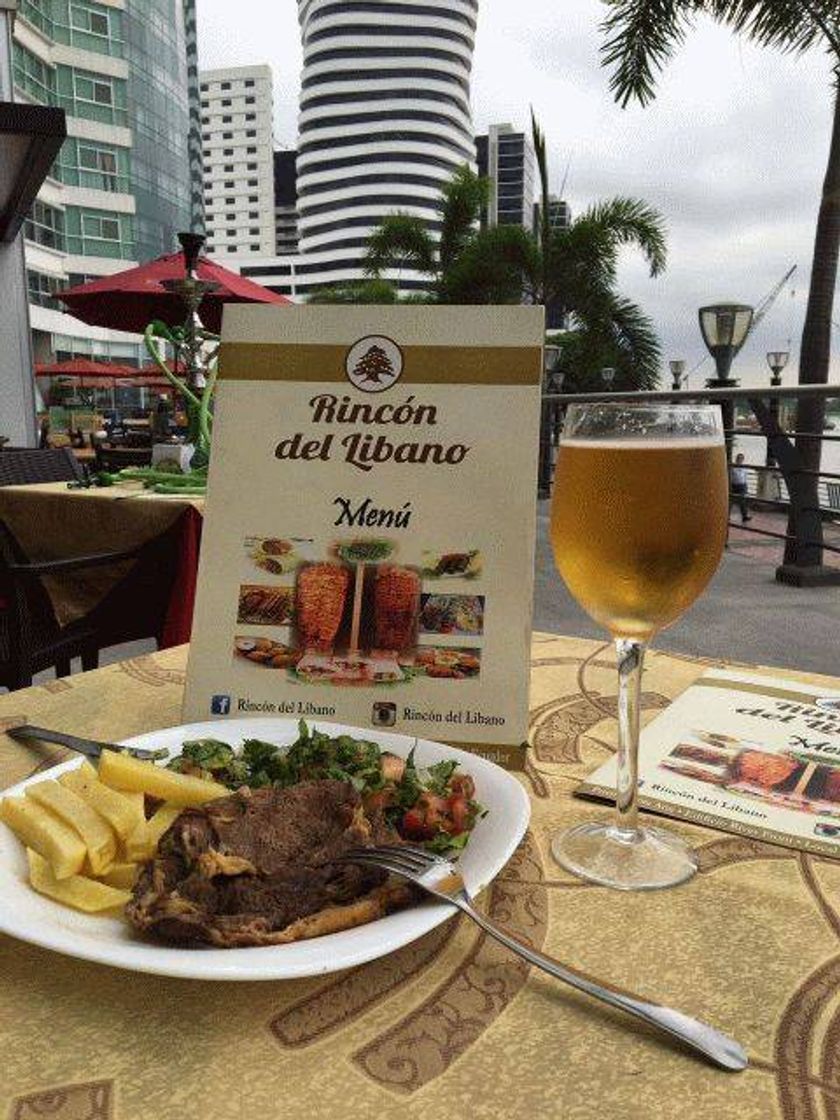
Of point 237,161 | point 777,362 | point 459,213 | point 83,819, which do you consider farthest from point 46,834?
point 237,161

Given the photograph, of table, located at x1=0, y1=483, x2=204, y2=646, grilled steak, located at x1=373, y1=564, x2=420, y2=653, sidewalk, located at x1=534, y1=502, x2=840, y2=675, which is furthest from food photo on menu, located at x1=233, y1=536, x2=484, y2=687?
sidewalk, located at x1=534, y1=502, x2=840, y2=675

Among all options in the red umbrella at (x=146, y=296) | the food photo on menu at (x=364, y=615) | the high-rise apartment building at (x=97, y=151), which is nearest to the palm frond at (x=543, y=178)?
the red umbrella at (x=146, y=296)

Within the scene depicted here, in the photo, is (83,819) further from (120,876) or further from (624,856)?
(624,856)

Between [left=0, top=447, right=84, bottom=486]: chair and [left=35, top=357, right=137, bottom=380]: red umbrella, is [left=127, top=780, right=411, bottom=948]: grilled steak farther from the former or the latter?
[left=35, top=357, right=137, bottom=380]: red umbrella

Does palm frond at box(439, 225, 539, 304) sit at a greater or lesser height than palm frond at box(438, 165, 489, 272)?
lesser

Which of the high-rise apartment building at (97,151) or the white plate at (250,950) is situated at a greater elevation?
the high-rise apartment building at (97,151)

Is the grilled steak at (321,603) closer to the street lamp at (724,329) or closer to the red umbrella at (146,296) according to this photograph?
the red umbrella at (146,296)
